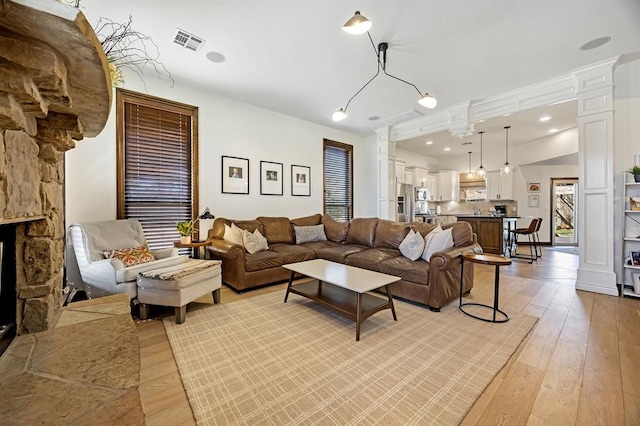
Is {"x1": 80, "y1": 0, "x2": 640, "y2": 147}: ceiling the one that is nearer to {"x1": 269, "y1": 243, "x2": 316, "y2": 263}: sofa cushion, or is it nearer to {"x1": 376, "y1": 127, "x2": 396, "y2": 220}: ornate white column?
{"x1": 376, "y1": 127, "x2": 396, "y2": 220}: ornate white column

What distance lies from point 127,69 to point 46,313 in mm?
3480

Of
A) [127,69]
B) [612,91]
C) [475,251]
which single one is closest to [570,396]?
[475,251]

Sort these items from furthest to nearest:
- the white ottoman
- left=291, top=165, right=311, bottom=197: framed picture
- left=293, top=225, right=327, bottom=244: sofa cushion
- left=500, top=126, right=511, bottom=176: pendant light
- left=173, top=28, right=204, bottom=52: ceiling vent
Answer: left=500, top=126, right=511, bottom=176: pendant light, left=291, top=165, right=311, bottom=197: framed picture, left=293, top=225, right=327, bottom=244: sofa cushion, left=173, top=28, right=204, bottom=52: ceiling vent, the white ottoman

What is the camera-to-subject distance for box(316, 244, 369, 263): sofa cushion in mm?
3901

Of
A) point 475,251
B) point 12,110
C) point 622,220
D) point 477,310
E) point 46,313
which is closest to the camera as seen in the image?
point 12,110

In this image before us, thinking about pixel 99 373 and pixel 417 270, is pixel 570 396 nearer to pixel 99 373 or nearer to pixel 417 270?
pixel 417 270

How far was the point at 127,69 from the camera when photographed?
3.49 metres

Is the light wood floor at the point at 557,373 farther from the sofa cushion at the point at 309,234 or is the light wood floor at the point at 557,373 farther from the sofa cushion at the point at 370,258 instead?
the sofa cushion at the point at 309,234

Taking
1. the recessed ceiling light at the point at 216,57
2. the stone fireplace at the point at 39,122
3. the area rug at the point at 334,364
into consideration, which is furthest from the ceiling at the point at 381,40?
the area rug at the point at 334,364

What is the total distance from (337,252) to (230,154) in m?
2.47

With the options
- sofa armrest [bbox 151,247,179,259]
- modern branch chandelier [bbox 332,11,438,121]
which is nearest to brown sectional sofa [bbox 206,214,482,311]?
sofa armrest [bbox 151,247,179,259]

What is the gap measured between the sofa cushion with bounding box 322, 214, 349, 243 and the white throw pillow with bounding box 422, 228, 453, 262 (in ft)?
6.04

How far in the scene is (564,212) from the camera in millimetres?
8148

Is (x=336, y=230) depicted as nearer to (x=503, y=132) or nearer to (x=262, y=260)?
(x=262, y=260)
